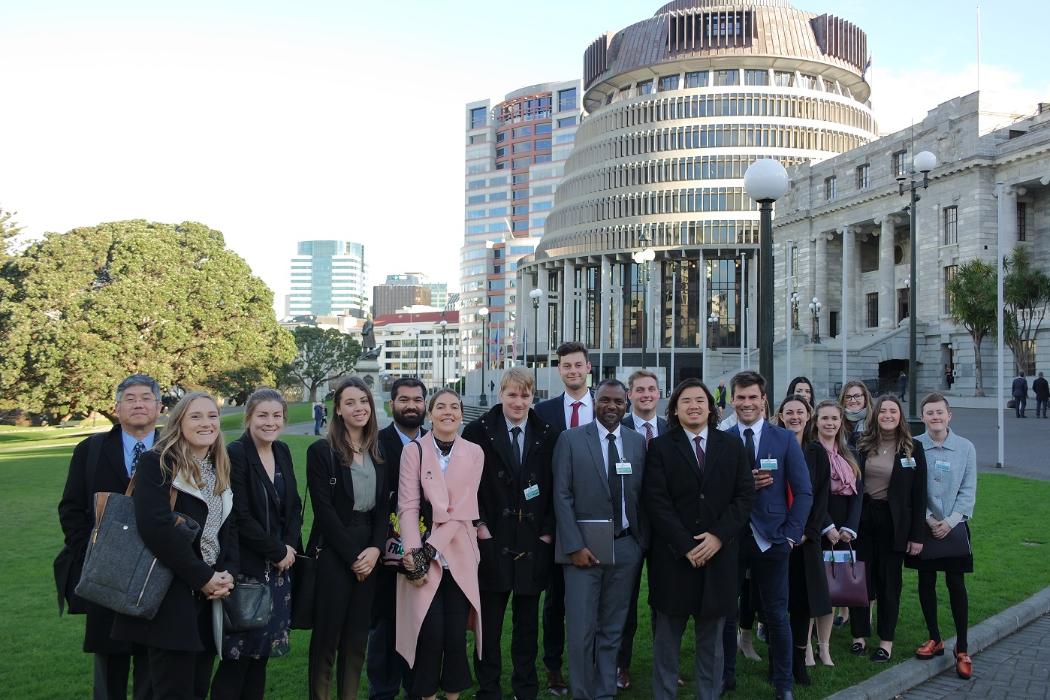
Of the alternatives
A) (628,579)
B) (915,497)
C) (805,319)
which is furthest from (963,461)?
(805,319)

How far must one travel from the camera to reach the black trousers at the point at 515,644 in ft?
20.8

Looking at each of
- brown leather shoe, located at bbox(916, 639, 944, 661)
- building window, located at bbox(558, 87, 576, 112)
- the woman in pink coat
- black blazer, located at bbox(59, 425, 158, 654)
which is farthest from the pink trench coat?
building window, located at bbox(558, 87, 576, 112)

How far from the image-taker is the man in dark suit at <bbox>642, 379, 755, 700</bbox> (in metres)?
6.06

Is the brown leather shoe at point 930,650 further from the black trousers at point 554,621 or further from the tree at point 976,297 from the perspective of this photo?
the tree at point 976,297

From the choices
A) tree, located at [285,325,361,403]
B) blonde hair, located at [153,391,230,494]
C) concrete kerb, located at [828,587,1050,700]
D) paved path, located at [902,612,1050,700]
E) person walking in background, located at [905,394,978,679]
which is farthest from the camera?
tree, located at [285,325,361,403]

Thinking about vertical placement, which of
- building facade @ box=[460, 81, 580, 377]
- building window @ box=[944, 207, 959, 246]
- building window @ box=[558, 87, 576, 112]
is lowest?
building window @ box=[944, 207, 959, 246]

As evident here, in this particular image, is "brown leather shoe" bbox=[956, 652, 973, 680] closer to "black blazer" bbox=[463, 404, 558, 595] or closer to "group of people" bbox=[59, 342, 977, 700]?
"group of people" bbox=[59, 342, 977, 700]

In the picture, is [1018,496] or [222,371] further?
[222,371]

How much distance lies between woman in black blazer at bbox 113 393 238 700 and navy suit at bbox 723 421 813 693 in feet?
12.3

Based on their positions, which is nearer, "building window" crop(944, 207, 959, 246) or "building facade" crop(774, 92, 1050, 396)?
"building facade" crop(774, 92, 1050, 396)

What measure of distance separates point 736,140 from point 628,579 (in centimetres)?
7945

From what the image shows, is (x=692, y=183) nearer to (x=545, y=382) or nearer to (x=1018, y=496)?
(x=545, y=382)

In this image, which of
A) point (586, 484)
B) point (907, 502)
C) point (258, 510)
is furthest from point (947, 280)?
point (258, 510)

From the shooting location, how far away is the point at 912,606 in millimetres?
9359
